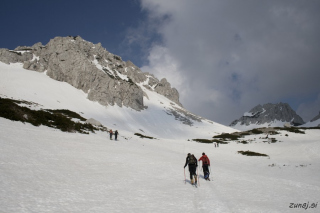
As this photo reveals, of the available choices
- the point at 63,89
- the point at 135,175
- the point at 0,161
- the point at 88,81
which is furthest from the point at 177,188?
the point at 88,81

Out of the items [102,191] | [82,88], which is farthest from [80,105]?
[102,191]

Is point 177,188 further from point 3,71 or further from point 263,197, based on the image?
point 3,71

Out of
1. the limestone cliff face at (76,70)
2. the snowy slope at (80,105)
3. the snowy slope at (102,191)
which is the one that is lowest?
the snowy slope at (102,191)

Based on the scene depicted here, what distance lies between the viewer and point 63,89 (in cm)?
8250

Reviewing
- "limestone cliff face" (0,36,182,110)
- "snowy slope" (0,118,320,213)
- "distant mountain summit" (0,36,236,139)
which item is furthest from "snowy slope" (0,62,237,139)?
"snowy slope" (0,118,320,213)

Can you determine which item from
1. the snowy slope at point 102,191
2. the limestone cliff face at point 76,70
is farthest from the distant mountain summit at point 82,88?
the snowy slope at point 102,191

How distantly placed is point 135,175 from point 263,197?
759 centimetres

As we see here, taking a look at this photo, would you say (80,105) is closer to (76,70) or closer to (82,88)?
(82,88)

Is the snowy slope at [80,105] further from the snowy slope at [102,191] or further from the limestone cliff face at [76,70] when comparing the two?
the snowy slope at [102,191]

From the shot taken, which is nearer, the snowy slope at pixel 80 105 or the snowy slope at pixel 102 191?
the snowy slope at pixel 102 191

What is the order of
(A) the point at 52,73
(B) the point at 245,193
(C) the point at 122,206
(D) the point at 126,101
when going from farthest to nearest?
(D) the point at 126,101
(A) the point at 52,73
(B) the point at 245,193
(C) the point at 122,206

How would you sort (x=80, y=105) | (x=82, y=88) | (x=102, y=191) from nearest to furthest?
1. (x=102, y=191)
2. (x=80, y=105)
3. (x=82, y=88)

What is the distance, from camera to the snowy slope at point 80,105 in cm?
6281

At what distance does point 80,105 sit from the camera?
245 feet
